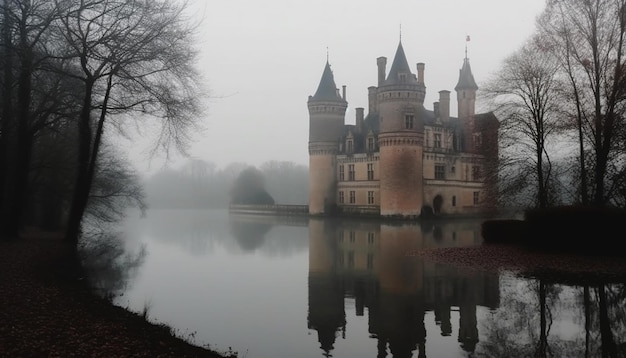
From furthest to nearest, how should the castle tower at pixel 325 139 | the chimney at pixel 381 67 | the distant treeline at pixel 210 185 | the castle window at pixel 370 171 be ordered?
the distant treeline at pixel 210 185
the castle tower at pixel 325 139
the chimney at pixel 381 67
the castle window at pixel 370 171

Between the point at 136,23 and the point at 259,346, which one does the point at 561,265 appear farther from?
the point at 136,23

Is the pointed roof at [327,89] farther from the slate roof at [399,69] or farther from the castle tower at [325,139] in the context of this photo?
the slate roof at [399,69]

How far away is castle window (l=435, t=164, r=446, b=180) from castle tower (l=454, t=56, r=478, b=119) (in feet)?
21.7

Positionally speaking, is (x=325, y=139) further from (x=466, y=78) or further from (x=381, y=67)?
(x=466, y=78)

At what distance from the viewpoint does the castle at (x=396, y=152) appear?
39.9 metres

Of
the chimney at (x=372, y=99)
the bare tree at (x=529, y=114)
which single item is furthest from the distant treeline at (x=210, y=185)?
the bare tree at (x=529, y=114)

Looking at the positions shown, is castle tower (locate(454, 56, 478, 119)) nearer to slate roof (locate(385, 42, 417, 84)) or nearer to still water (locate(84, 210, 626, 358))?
slate roof (locate(385, 42, 417, 84))

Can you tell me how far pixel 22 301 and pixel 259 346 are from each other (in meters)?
4.27

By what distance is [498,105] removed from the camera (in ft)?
71.1

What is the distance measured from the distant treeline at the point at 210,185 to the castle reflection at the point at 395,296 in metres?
83.3

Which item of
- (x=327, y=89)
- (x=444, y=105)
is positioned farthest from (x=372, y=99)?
(x=444, y=105)

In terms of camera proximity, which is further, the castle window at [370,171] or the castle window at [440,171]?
the castle window at [370,171]

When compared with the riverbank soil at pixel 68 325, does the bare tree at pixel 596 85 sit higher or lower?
higher

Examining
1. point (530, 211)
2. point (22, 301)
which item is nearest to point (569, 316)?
point (530, 211)
